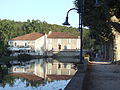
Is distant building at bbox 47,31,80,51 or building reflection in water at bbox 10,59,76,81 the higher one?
distant building at bbox 47,31,80,51

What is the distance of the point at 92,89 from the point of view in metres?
14.7

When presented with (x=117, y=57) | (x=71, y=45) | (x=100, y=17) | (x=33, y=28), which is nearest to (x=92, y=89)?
(x=100, y=17)

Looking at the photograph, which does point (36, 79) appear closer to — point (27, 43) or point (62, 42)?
point (27, 43)

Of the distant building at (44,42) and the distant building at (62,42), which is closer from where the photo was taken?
the distant building at (44,42)

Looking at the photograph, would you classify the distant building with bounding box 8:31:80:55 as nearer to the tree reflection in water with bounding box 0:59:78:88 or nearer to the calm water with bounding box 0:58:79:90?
the tree reflection in water with bounding box 0:59:78:88

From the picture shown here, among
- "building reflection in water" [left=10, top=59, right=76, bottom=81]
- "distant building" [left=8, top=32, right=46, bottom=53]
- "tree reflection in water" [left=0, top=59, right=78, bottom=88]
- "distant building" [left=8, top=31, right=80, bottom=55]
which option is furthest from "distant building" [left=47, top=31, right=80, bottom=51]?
"tree reflection in water" [left=0, top=59, right=78, bottom=88]

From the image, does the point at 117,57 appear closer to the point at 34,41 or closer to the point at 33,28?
the point at 34,41

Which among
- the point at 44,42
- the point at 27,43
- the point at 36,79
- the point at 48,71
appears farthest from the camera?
the point at 44,42

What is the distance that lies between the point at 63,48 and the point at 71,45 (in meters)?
3.41

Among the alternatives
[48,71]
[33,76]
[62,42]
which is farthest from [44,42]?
[33,76]

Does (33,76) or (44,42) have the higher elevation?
(44,42)

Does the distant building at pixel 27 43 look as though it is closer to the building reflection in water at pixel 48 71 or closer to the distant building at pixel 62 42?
the distant building at pixel 62 42

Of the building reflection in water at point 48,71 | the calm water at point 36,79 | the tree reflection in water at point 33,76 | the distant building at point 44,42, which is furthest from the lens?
the distant building at point 44,42

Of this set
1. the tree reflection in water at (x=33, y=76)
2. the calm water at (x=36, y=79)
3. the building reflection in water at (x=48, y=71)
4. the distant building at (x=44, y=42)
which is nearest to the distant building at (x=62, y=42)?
the distant building at (x=44, y=42)
